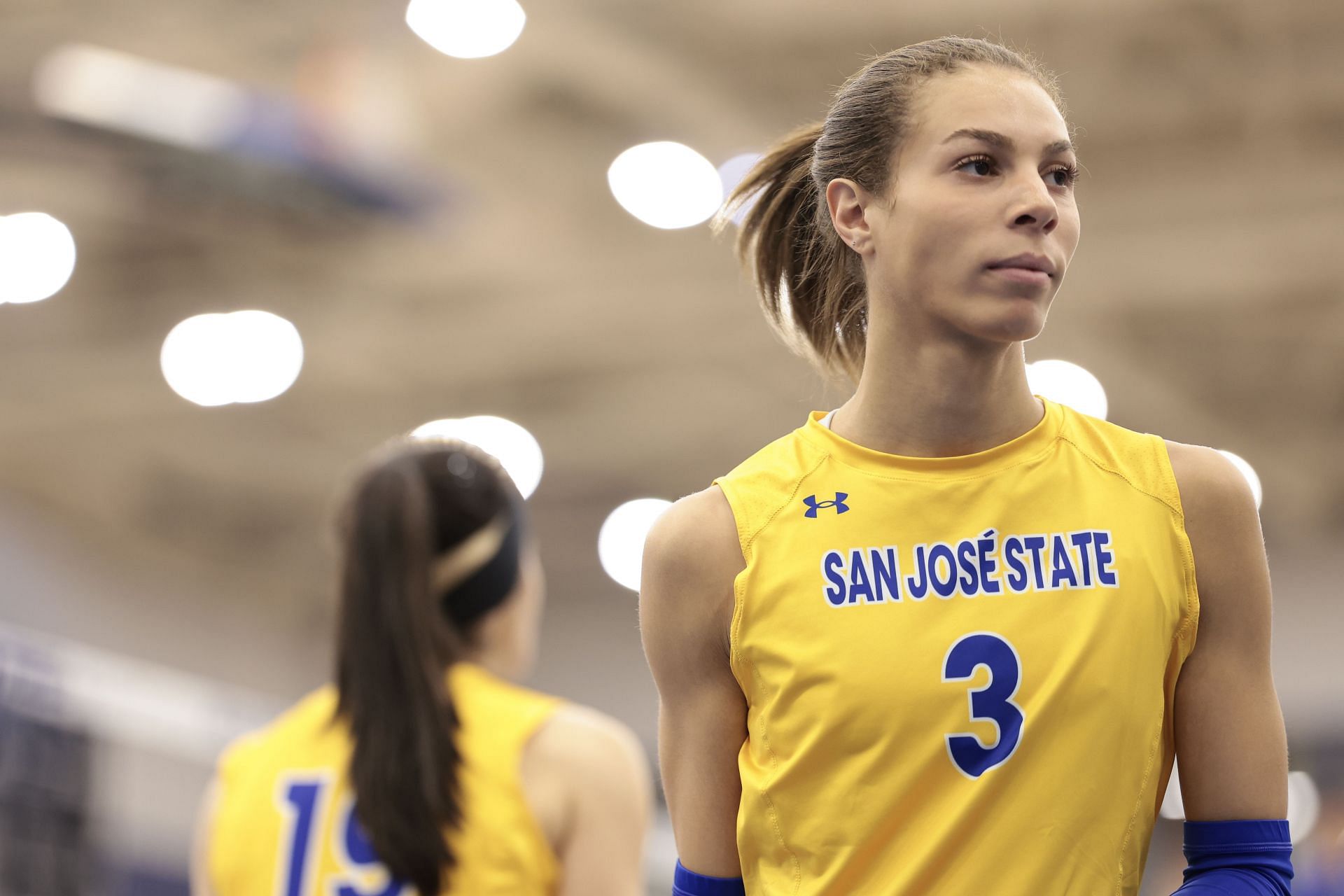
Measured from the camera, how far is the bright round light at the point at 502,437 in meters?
14.7

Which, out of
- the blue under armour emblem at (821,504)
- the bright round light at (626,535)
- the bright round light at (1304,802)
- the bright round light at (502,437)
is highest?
the bright round light at (502,437)

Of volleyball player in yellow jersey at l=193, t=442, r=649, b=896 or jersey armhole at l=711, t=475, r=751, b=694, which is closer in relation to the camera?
jersey armhole at l=711, t=475, r=751, b=694

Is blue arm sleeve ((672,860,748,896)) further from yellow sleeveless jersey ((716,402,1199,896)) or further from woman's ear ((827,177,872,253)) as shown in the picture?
woman's ear ((827,177,872,253))

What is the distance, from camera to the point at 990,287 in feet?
6.16

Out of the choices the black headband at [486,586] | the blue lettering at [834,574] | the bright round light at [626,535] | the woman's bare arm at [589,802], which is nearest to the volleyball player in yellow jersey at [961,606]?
the blue lettering at [834,574]

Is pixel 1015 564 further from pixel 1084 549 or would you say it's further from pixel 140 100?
pixel 140 100

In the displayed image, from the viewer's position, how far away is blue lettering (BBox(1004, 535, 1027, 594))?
74.7 inches

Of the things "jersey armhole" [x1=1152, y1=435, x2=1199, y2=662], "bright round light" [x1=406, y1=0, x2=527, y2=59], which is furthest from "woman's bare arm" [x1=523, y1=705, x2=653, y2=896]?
"bright round light" [x1=406, y1=0, x2=527, y2=59]

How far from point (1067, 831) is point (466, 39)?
26.8 ft

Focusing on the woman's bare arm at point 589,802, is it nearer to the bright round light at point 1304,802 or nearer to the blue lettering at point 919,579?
the blue lettering at point 919,579

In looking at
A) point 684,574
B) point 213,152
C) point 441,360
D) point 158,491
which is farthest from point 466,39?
A: point 158,491

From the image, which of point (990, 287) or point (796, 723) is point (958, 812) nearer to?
point (796, 723)

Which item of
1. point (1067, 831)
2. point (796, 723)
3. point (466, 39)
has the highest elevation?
point (466, 39)

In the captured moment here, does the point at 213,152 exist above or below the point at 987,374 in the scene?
above
